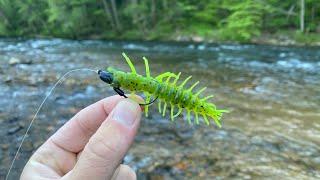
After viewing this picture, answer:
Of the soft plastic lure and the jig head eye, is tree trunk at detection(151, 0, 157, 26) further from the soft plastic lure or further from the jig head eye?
the jig head eye

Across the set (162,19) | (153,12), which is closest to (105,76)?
(162,19)

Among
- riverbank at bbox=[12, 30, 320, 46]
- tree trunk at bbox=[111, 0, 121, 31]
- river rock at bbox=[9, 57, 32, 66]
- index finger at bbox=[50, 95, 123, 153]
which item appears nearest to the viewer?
index finger at bbox=[50, 95, 123, 153]

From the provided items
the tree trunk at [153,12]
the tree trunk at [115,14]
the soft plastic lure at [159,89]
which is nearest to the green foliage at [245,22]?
the tree trunk at [153,12]

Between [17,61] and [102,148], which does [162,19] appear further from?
[102,148]

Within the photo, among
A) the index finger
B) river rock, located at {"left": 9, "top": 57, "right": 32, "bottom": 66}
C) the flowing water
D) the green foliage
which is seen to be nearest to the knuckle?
the index finger

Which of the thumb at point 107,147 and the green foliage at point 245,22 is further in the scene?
the green foliage at point 245,22

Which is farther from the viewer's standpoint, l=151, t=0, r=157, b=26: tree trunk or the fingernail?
l=151, t=0, r=157, b=26: tree trunk

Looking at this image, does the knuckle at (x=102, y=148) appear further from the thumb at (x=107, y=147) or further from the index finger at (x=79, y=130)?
the index finger at (x=79, y=130)

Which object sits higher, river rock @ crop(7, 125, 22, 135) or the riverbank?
river rock @ crop(7, 125, 22, 135)
